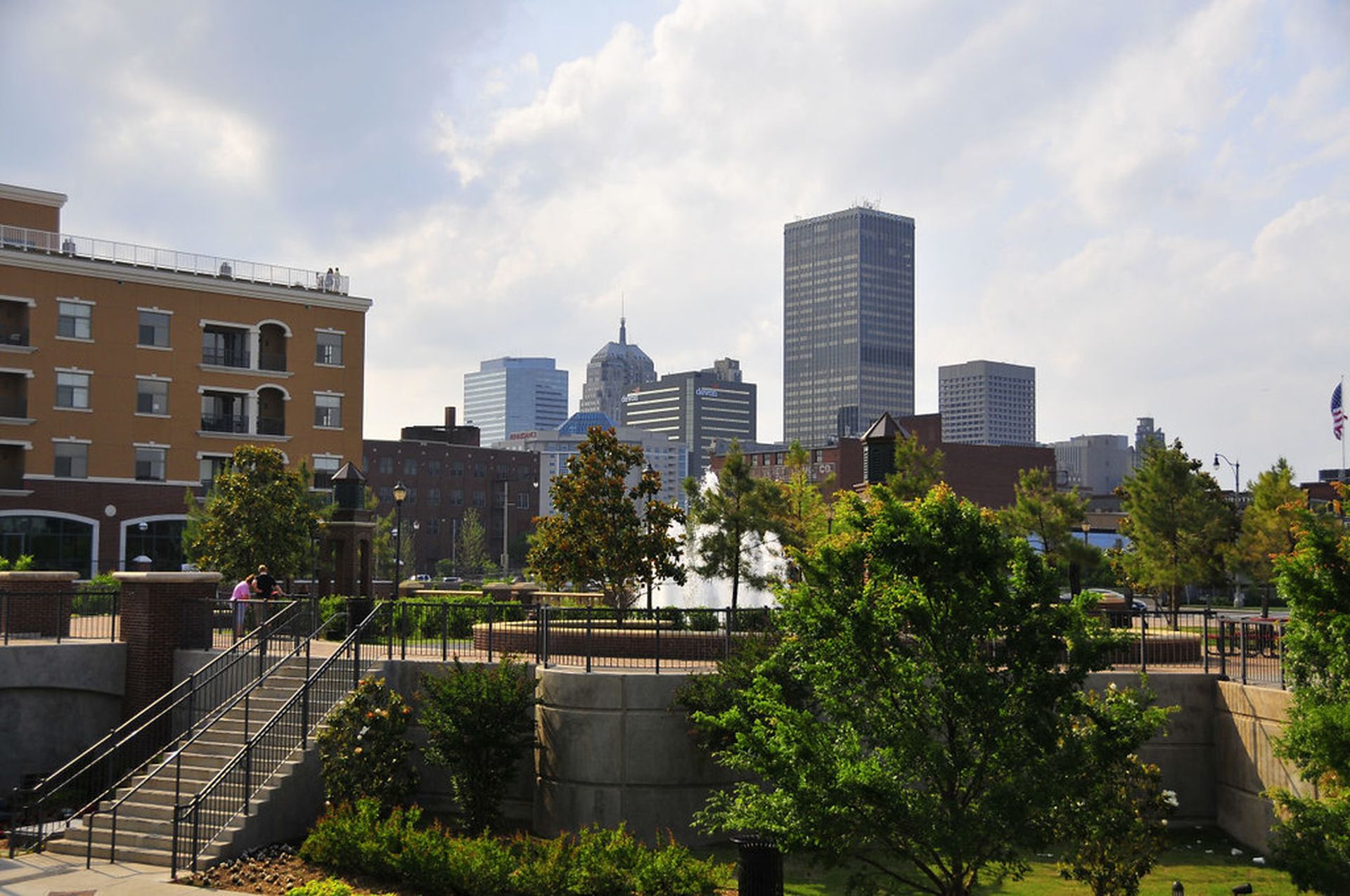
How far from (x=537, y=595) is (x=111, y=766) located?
612 inches

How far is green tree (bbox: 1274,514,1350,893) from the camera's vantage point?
47.0 feet

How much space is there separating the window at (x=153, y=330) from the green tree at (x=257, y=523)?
21370 millimetres

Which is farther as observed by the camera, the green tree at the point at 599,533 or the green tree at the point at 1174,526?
the green tree at the point at 1174,526

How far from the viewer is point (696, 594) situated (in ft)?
172

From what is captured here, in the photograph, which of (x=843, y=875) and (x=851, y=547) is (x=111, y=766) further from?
(x=851, y=547)

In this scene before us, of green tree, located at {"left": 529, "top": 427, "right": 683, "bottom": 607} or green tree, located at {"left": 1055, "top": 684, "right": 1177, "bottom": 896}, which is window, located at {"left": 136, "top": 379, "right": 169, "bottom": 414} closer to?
green tree, located at {"left": 529, "top": 427, "right": 683, "bottom": 607}

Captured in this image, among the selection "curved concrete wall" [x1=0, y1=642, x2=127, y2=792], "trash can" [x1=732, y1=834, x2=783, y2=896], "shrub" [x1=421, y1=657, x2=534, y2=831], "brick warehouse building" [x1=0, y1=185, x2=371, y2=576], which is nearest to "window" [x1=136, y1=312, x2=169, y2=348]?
"brick warehouse building" [x1=0, y1=185, x2=371, y2=576]

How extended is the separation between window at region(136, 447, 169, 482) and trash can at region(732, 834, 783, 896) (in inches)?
2064

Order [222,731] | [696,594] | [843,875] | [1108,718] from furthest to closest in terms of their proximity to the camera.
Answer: [696,594] < [222,731] < [843,875] < [1108,718]

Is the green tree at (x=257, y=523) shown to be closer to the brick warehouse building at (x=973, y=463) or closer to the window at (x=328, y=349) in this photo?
the window at (x=328, y=349)

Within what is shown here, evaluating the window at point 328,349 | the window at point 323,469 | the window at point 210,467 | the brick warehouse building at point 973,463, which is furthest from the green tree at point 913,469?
the brick warehouse building at point 973,463

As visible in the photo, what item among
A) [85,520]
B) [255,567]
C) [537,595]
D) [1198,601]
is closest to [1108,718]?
[537,595]

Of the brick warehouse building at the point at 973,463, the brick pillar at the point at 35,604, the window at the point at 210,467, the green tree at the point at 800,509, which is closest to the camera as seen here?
the brick pillar at the point at 35,604

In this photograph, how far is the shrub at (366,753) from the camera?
2158cm
